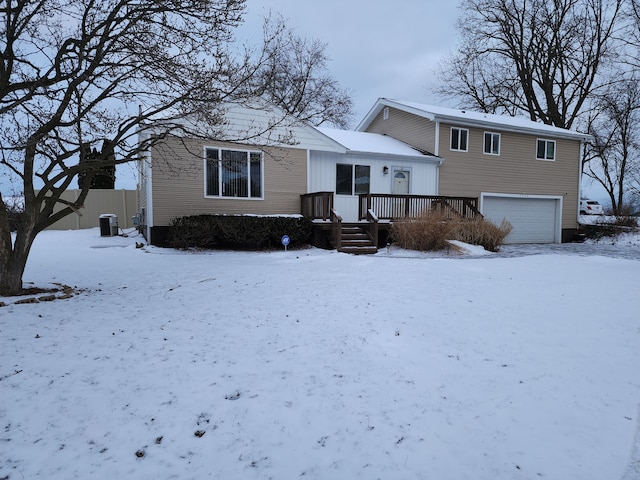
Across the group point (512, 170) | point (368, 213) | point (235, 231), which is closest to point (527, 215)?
point (512, 170)

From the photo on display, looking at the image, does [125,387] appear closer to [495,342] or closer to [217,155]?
[495,342]

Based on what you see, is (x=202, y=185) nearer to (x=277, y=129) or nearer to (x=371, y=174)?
(x=277, y=129)

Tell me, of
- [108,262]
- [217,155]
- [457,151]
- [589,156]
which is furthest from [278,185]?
[589,156]

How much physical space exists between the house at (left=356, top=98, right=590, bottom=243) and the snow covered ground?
11.5 metres

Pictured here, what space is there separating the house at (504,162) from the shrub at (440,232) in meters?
4.58

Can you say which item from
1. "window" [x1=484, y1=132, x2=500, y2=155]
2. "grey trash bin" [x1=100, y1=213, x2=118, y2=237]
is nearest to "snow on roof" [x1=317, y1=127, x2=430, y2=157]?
"window" [x1=484, y1=132, x2=500, y2=155]

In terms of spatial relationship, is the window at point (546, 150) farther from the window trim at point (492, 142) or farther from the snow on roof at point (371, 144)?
the snow on roof at point (371, 144)

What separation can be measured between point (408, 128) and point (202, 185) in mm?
9972

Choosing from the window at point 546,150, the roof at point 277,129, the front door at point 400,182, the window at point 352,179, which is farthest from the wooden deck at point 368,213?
the window at point 546,150

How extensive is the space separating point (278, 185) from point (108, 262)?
5746 mm

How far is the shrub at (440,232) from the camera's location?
10.9 m

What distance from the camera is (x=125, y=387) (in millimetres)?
2857

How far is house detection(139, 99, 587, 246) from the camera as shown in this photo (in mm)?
11531

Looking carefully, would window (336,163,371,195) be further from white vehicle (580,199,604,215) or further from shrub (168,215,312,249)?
white vehicle (580,199,604,215)
